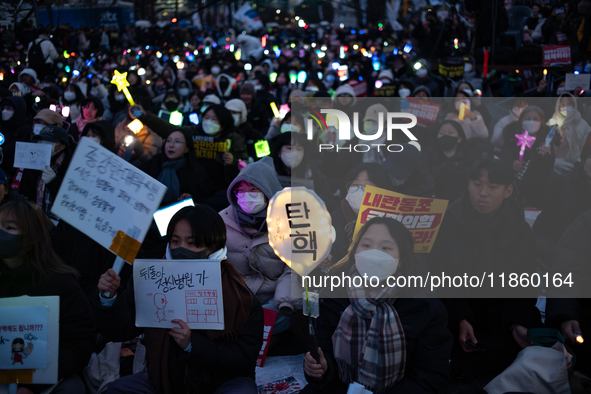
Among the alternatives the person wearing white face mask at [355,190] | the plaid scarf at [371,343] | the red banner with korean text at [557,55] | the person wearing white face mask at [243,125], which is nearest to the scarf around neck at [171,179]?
the person wearing white face mask at [355,190]

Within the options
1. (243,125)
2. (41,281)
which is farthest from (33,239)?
(243,125)

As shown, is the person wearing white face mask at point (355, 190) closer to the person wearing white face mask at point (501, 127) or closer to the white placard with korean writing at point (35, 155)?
the white placard with korean writing at point (35, 155)

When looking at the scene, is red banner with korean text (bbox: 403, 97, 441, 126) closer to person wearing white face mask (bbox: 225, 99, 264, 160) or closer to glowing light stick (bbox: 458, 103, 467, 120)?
glowing light stick (bbox: 458, 103, 467, 120)

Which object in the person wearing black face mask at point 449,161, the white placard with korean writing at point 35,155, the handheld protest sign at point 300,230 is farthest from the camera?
the person wearing black face mask at point 449,161

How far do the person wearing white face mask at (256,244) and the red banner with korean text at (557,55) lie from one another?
8032 millimetres

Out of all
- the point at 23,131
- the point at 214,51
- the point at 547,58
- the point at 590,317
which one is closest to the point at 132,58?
the point at 214,51

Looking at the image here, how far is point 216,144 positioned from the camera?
6.36 meters

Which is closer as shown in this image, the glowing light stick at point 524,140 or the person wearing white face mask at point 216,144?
the glowing light stick at point 524,140

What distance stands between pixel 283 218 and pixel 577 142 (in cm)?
530

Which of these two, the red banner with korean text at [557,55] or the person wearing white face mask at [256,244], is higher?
the red banner with korean text at [557,55]

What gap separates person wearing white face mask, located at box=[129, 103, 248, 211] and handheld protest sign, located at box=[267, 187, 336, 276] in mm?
3364

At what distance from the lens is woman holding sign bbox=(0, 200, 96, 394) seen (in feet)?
9.16

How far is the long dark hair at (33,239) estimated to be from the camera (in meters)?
2.83

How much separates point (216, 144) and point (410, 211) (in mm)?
3524
